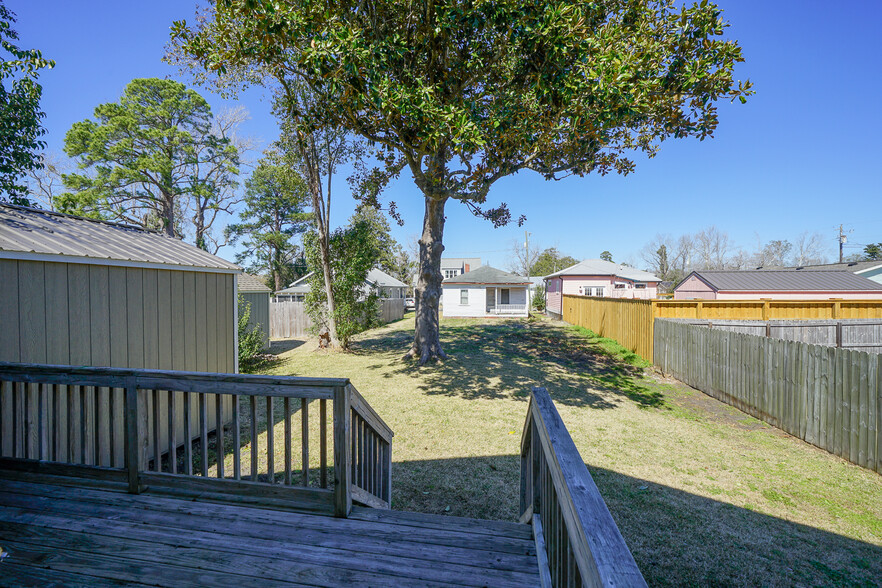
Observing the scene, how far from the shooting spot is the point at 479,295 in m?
26.2

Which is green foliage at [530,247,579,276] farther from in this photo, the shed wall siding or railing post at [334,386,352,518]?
railing post at [334,386,352,518]

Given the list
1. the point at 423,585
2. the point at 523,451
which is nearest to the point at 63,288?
the point at 423,585

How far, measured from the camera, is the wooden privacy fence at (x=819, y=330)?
9805 millimetres

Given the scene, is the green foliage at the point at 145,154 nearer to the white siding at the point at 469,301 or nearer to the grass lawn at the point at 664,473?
the white siding at the point at 469,301

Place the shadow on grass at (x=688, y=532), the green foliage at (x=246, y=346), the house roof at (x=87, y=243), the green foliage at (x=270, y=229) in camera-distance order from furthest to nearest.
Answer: the green foliage at (x=270, y=229)
the green foliage at (x=246, y=346)
the house roof at (x=87, y=243)
the shadow on grass at (x=688, y=532)

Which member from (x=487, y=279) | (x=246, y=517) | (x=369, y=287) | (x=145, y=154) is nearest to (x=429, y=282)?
(x=246, y=517)

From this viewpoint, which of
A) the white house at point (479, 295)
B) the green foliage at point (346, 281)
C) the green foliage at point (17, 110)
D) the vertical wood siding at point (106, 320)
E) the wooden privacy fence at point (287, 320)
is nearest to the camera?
the vertical wood siding at point (106, 320)

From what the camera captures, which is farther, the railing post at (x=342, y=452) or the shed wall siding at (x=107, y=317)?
the shed wall siding at (x=107, y=317)

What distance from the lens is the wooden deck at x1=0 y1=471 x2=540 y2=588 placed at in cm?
194

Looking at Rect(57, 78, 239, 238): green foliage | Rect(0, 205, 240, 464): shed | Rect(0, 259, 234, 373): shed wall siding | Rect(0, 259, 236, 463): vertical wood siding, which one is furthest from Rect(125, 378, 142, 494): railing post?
Rect(57, 78, 239, 238): green foliage

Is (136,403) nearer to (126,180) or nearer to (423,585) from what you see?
(423,585)

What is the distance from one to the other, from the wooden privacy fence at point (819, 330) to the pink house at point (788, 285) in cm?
1187

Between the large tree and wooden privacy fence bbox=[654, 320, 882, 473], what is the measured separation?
172 inches

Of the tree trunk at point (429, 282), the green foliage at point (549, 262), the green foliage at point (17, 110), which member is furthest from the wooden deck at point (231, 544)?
the green foliage at point (549, 262)
